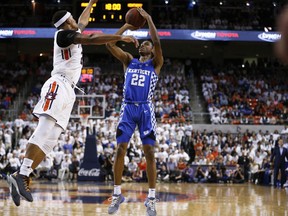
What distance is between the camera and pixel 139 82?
7.27m

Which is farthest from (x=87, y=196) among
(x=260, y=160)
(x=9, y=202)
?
(x=260, y=160)

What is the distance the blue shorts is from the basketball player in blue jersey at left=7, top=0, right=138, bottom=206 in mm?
1092

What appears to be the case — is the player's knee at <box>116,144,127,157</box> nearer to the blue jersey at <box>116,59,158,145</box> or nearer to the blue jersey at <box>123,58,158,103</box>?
the blue jersey at <box>116,59,158,145</box>

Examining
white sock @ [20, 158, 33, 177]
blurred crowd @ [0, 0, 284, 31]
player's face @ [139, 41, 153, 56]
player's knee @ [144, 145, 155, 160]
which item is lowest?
white sock @ [20, 158, 33, 177]

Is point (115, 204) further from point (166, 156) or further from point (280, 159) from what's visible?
point (166, 156)

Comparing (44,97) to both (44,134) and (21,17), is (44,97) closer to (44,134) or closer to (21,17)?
(44,134)

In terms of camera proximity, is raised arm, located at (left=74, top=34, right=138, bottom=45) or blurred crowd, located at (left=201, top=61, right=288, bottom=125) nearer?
raised arm, located at (left=74, top=34, right=138, bottom=45)

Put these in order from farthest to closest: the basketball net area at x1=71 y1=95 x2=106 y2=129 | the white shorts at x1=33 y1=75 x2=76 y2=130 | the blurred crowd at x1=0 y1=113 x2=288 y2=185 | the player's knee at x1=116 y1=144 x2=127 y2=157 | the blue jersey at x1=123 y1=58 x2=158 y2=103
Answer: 1. the basketball net area at x1=71 y1=95 x2=106 y2=129
2. the blurred crowd at x1=0 y1=113 x2=288 y2=185
3. the blue jersey at x1=123 y1=58 x2=158 y2=103
4. the player's knee at x1=116 y1=144 x2=127 y2=157
5. the white shorts at x1=33 y1=75 x2=76 y2=130

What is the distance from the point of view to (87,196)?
12203 millimetres

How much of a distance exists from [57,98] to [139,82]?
59.1 inches

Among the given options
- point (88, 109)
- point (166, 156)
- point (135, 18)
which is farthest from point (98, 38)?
point (88, 109)

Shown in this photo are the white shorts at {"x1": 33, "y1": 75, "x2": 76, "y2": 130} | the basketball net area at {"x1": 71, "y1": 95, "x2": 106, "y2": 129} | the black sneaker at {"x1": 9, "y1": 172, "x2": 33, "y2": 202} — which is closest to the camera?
the black sneaker at {"x1": 9, "y1": 172, "x2": 33, "y2": 202}

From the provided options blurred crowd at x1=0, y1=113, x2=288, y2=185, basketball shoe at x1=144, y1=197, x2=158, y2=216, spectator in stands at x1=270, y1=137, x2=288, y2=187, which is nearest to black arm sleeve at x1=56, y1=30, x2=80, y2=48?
basketball shoe at x1=144, y1=197, x2=158, y2=216

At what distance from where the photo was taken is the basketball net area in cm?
2208
